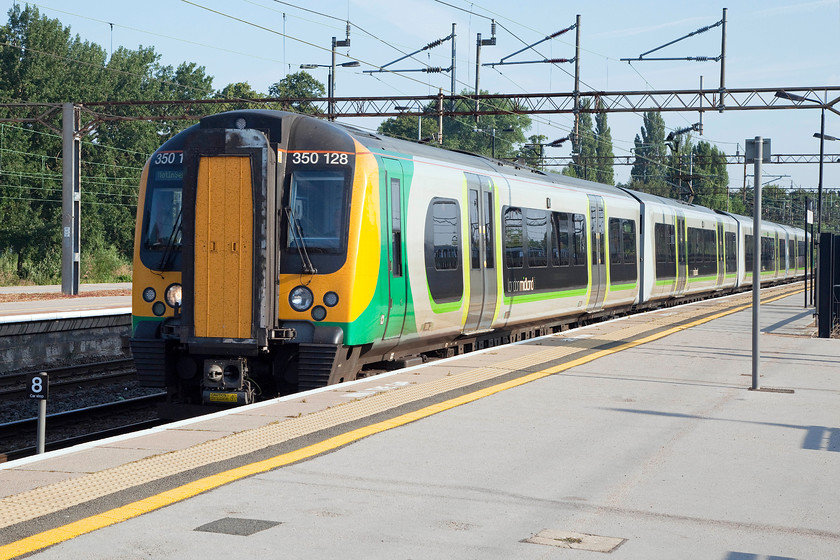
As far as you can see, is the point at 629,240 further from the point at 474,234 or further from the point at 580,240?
the point at 474,234

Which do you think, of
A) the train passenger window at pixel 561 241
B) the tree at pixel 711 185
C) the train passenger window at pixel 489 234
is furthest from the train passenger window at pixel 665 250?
the tree at pixel 711 185

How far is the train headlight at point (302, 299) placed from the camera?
37.0 feet

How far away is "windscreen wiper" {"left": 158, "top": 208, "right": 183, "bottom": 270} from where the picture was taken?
11.6m

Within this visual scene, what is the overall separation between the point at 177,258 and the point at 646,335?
946 cm

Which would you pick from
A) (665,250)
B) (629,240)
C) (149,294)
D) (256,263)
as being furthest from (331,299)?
(665,250)

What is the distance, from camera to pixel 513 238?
55.6 feet

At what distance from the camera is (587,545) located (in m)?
5.45

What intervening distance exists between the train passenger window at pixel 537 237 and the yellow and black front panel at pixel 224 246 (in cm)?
760

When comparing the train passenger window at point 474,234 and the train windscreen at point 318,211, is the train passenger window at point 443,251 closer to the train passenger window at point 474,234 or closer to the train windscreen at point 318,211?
the train passenger window at point 474,234

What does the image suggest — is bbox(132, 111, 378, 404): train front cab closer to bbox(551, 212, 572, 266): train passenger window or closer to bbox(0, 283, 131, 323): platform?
bbox(551, 212, 572, 266): train passenger window

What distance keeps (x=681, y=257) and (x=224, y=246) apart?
22.6m

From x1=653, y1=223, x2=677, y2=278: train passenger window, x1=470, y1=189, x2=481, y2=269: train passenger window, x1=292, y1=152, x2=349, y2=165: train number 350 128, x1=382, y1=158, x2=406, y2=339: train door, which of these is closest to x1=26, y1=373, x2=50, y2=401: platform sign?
x1=292, y1=152, x2=349, y2=165: train number 350 128

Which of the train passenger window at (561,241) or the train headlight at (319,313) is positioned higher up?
the train passenger window at (561,241)

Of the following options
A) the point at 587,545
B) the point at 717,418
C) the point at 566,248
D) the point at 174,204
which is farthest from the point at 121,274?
the point at 587,545
